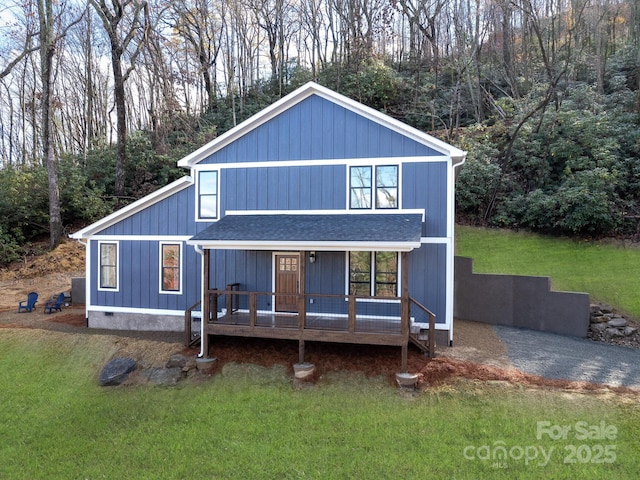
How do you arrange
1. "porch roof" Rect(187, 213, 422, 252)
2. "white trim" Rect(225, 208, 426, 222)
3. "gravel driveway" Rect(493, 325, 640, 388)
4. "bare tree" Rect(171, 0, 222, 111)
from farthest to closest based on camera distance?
"bare tree" Rect(171, 0, 222, 111)
"white trim" Rect(225, 208, 426, 222)
"porch roof" Rect(187, 213, 422, 252)
"gravel driveway" Rect(493, 325, 640, 388)

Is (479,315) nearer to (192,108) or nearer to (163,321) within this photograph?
(163,321)

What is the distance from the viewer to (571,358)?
9523mm

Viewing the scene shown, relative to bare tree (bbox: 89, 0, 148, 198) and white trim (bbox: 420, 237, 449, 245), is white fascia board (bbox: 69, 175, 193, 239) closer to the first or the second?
white trim (bbox: 420, 237, 449, 245)

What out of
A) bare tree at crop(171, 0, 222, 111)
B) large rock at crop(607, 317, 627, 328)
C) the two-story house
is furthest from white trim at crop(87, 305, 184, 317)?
bare tree at crop(171, 0, 222, 111)

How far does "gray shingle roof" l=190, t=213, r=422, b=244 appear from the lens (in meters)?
9.09

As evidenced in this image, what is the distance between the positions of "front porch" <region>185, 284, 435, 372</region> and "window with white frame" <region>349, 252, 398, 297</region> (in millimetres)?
340

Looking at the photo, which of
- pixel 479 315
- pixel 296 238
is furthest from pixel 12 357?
pixel 479 315

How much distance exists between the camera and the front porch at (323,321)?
352 inches

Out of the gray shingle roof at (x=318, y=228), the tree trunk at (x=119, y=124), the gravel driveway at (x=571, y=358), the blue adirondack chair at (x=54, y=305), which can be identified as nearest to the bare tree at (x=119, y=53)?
the tree trunk at (x=119, y=124)

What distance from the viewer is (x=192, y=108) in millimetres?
29281

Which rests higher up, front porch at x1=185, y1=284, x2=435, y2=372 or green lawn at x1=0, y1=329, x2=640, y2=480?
front porch at x1=185, y1=284, x2=435, y2=372

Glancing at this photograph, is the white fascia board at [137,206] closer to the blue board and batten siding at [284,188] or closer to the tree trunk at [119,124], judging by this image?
the blue board and batten siding at [284,188]

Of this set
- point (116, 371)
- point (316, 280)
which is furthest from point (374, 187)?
point (116, 371)

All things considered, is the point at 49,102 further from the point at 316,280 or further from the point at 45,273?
the point at 316,280
